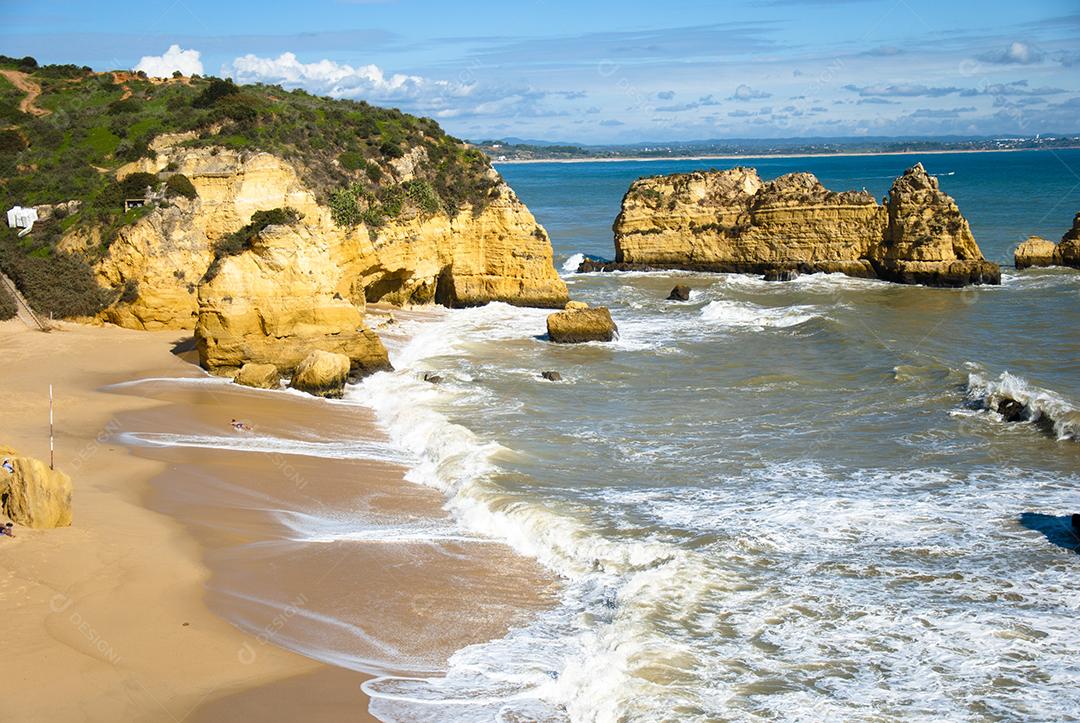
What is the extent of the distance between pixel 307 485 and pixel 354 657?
6083mm

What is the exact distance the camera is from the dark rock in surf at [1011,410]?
64.9ft

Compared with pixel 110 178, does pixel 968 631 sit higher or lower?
lower

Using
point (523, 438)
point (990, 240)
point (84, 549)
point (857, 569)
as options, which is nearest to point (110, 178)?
point (523, 438)

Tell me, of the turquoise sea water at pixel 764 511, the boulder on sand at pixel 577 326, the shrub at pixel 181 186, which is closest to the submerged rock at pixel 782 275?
the turquoise sea water at pixel 764 511

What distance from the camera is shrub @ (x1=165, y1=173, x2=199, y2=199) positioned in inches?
1141

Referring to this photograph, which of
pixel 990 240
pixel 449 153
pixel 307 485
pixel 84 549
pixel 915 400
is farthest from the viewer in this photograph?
pixel 990 240

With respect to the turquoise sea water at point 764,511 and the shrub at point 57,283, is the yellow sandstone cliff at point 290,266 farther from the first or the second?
the turquoise sea water at point 764,511

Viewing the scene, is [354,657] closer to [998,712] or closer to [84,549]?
[84,549]

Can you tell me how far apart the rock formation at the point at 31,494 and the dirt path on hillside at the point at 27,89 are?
92.7 ft

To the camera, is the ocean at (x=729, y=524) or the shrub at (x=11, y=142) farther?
the shrub at (x=11, y=142)

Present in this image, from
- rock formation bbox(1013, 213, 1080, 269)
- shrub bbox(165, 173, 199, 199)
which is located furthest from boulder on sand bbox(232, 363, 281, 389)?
rock formation bbox(1013, 213, 1080, 269)

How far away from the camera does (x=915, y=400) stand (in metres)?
21.9

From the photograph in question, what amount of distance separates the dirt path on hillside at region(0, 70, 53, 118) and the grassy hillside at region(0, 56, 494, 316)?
0.24 feet

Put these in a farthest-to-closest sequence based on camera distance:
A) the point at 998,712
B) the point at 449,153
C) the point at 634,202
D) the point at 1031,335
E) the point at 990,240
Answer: the point at 990,240
the point at 634,202
the point at 449,153
the point at 1031,335
the point at 998,712
